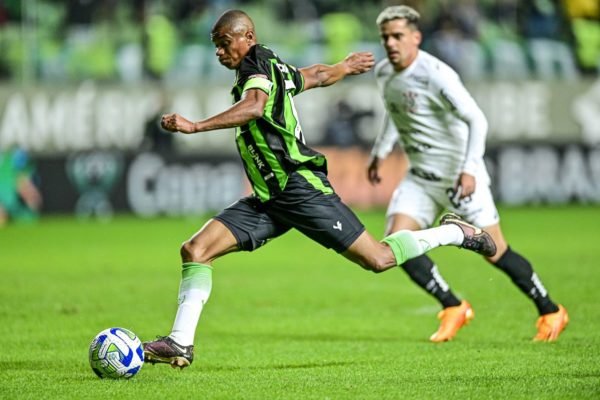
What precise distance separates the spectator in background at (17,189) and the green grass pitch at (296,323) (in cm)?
278

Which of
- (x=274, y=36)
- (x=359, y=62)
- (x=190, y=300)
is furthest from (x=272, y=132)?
(x=274, y=36)

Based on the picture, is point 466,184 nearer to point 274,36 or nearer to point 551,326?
point 551,326

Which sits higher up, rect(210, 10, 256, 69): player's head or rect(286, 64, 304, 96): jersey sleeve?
rect(210, 10, 256, 69): player's head

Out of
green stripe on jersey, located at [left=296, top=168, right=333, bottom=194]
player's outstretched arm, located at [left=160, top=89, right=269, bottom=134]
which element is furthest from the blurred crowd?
player's outstretched arm, located at [left=160, top=89, right=269, bottom=134]

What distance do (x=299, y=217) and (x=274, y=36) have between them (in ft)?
44.1

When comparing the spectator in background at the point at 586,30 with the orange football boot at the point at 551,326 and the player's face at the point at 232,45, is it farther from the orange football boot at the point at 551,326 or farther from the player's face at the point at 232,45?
the player's face at the point at 232,45

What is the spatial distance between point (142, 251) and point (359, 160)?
20.3ft

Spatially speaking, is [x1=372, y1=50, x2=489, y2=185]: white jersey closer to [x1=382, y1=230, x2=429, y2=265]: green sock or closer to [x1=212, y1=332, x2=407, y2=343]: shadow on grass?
[x1=382, y1=230, x2=429, y2=265]: green sock

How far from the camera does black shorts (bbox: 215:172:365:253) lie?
754 centimetres

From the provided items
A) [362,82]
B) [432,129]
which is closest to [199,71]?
[362,82]

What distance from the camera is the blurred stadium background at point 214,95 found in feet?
68.2

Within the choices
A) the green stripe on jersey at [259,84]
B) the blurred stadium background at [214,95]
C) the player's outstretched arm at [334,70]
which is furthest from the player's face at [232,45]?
the blurred stadium background at [214,95]

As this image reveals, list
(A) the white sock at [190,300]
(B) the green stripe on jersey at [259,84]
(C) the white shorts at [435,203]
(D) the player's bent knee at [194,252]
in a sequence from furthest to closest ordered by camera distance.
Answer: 1. (C) the white shorts at [435,203]
2. (D) the player's bent knee at [194,252]
3. (A) the white sock at [190,300]
4. (B) the green stripe on jersey at [259,84]

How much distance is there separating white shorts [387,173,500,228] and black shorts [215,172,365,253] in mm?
1682
